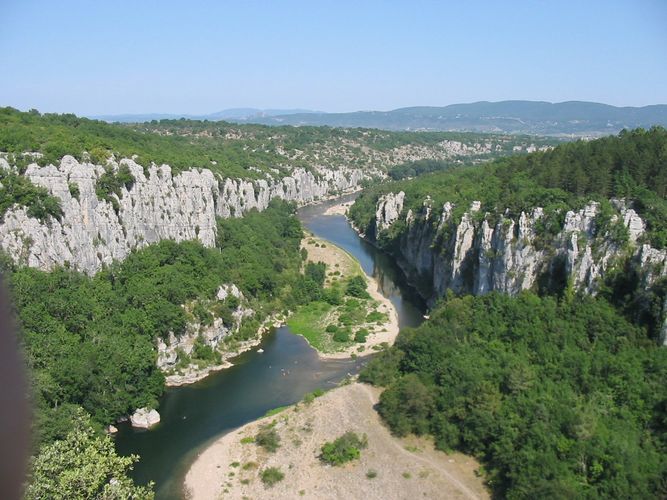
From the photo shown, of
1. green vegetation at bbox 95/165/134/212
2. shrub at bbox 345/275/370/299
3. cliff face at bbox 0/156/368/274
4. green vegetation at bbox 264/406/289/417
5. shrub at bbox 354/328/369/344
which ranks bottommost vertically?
green vegetation at bbox 264/406/289/417

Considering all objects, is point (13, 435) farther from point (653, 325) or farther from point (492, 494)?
point (653, 325)

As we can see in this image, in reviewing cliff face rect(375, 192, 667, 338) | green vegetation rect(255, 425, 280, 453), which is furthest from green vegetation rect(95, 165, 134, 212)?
cliff face rect(375, 192, 667, 338)

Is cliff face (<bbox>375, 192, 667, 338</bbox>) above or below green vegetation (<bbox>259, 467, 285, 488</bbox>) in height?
above

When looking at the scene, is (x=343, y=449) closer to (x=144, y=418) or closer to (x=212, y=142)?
(x=144, y=418)

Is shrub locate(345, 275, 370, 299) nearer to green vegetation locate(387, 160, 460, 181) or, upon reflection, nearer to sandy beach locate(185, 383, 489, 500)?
sandy beach locate(185, 383, 489, 500)

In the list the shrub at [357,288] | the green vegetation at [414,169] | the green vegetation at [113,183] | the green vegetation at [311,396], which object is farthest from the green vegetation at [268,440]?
the green vegetation at [414,169]

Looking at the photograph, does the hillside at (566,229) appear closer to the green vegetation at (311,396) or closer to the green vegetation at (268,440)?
the green vegetation at (311,396)
